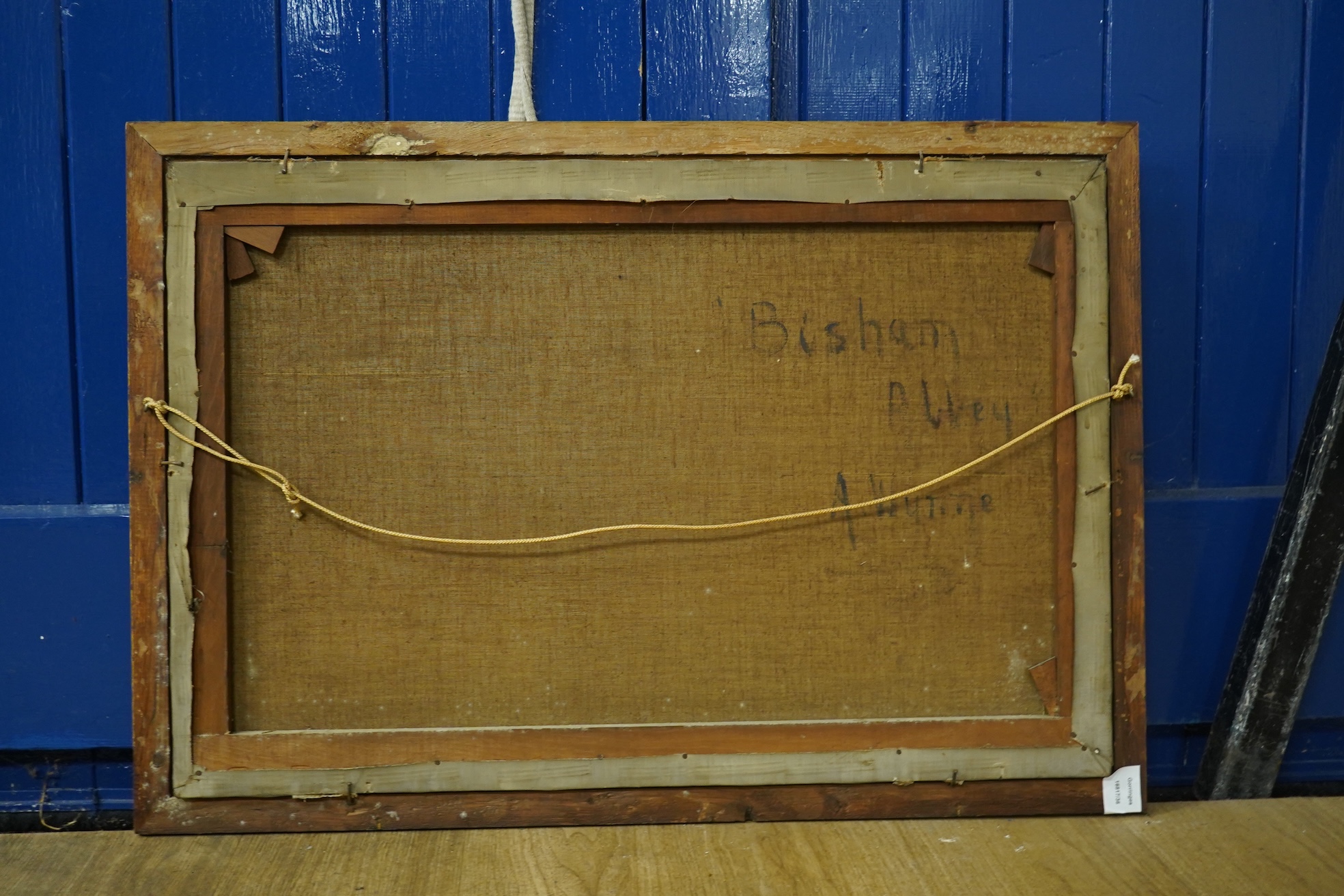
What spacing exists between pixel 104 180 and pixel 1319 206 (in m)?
1.45

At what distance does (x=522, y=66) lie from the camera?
1.05 metres

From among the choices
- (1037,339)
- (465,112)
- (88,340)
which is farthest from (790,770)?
(88,340)

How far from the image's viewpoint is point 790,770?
980 mm

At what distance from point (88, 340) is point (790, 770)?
0.93 metres

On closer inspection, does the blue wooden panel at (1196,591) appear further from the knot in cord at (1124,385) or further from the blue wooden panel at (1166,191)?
the knot in cord at (1124,385)

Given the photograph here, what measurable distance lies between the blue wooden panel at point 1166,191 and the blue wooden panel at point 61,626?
4.10 feet

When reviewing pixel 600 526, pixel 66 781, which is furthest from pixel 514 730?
pixel 66 781

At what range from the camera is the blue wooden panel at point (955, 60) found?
3.63ft

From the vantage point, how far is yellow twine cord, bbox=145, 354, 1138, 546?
37.2 inches

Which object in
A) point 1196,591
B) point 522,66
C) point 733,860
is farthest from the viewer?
point 1196,591

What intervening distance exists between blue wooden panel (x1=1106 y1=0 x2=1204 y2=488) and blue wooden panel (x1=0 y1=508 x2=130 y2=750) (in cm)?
125

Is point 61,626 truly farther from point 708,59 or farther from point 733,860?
point 708,59

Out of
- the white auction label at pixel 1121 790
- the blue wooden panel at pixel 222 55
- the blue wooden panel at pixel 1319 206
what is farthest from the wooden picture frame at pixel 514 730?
the blue wooden panel at pixel 1319 206

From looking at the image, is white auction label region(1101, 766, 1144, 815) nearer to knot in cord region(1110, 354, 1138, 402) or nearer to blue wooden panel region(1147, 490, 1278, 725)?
blue wooden panel region(1147, 490, 1278, 725)
